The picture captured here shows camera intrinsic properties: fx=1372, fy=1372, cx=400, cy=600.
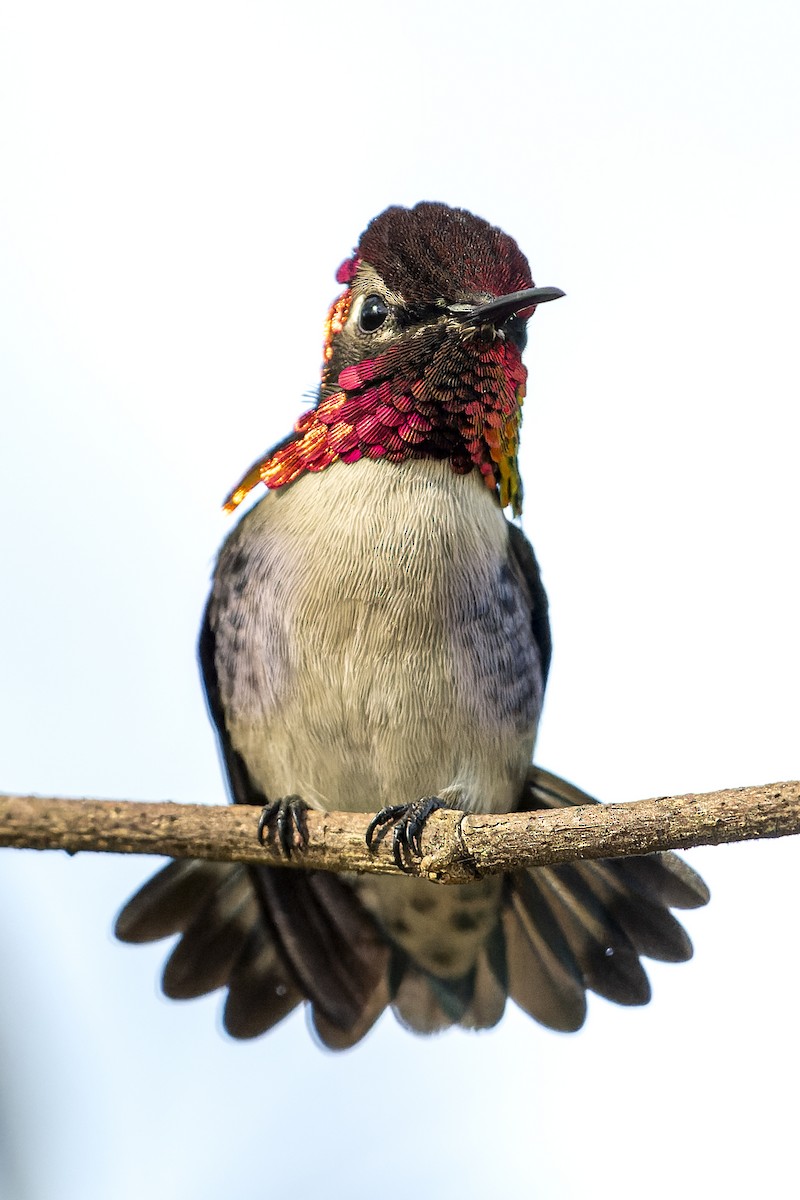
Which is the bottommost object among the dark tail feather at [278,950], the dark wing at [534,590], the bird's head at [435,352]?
the dark tail feather at [278,950]

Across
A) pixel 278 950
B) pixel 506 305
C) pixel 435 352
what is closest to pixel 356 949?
pixel 278 950

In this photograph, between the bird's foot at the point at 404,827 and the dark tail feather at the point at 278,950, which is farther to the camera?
the dark tail feather at the point at 278,950

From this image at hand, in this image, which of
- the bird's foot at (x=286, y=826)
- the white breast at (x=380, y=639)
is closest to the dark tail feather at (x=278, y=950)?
the white breast at (x=380, y=639)

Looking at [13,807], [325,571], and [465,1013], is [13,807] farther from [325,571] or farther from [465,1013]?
[465,1013]

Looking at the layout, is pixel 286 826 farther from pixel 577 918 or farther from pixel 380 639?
pixel 577 918

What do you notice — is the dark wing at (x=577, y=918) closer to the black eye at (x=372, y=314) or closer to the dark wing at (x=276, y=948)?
the dark wing at (x=276, y=948)

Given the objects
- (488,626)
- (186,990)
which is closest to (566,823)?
(488,626)
